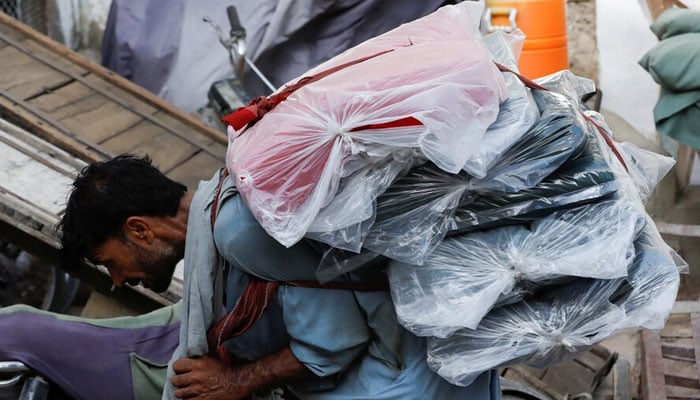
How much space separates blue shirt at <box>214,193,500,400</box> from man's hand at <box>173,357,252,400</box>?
9 cm

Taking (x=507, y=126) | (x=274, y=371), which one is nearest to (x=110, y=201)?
(x=274, y=371)

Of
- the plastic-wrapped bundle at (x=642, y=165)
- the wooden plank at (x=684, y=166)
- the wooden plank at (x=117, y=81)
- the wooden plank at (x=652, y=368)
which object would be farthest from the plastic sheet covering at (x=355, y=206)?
the wooden plank at (x=684, y=166)

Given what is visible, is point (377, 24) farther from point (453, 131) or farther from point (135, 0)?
point (453, 131)

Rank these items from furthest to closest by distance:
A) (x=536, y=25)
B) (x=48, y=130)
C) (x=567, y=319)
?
(x=536, y=25), (x=48, y=130), (x=567, y=319)

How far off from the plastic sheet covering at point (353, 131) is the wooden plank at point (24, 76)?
2.77 meters

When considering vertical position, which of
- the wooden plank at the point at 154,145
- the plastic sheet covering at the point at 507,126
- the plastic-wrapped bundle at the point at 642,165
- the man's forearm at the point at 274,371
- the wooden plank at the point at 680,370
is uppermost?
the plastic sheet covering at the point at 507,126

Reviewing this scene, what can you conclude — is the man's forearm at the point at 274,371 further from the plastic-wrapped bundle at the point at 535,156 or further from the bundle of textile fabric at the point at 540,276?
the plastic-wrapped bundle at the point at 535,156

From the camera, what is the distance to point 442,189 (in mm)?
2150

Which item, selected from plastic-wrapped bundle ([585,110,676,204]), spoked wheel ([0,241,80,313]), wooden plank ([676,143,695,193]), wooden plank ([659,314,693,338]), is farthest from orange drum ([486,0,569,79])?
plastic-wrapped bundle ([585,110,676,204])

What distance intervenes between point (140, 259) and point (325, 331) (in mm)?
527

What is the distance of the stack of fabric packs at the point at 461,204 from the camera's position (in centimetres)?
207

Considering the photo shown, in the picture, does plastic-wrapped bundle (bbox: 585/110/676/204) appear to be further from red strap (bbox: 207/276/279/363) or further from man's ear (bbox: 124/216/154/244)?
man's ear (bbox: 124/216/154/244)

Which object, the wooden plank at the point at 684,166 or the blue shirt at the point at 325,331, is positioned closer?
the blue shirt at the point at 325,331

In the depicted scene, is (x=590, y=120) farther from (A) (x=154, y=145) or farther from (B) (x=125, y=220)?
(A) (x=154, y=145)
